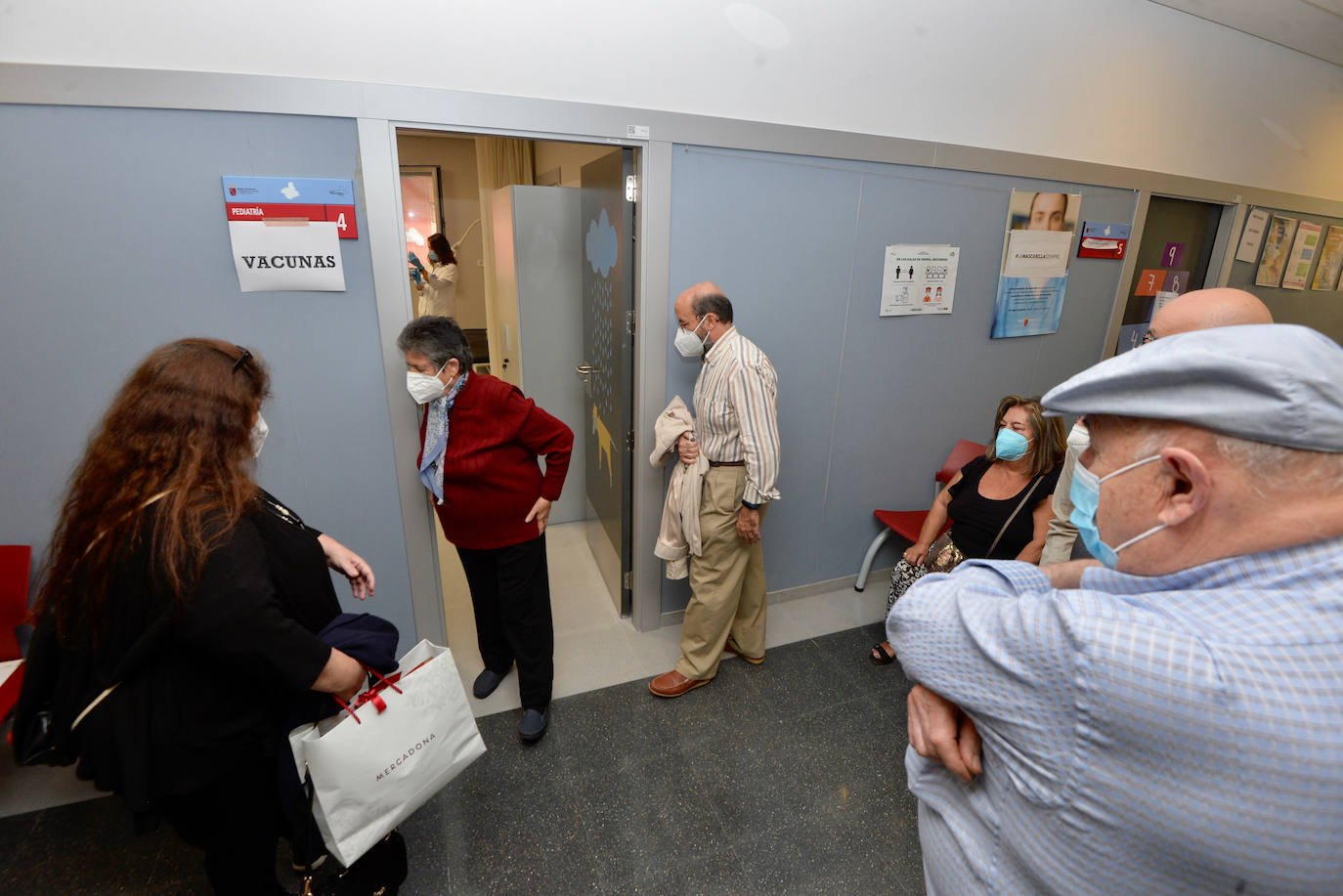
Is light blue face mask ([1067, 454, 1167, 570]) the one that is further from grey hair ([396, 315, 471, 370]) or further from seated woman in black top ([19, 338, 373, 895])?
grey hair ([396, 315, 471, 370])

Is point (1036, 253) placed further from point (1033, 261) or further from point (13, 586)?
point (13, 586)

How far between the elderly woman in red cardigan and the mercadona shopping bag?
0.68 meters

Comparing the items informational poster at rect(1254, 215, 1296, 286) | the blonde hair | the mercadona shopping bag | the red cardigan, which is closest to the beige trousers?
the red cardigan

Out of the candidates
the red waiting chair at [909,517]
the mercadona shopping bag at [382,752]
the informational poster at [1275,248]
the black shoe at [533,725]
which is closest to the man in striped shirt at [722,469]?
the black shoe at [533,725]

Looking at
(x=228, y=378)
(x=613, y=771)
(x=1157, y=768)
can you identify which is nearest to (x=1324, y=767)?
(x=1157, y=768)

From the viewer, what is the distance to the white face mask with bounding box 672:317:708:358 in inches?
86.4

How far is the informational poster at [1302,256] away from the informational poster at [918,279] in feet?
9.81

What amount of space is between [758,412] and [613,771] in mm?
1357

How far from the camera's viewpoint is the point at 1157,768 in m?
0.52

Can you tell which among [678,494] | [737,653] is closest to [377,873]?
[678,494]

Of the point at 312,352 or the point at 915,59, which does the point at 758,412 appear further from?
the point at 915,59

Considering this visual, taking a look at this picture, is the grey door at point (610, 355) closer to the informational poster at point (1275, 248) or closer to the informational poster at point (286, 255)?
the informational poster at point (286, 255)

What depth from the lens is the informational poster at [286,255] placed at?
1.79 m

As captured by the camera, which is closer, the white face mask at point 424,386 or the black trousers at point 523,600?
the white face mask at point 424,386
